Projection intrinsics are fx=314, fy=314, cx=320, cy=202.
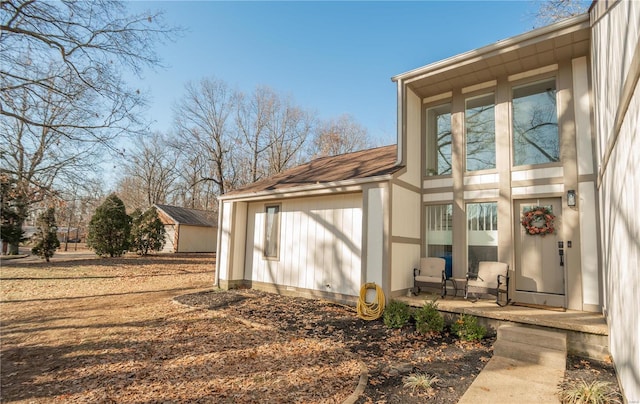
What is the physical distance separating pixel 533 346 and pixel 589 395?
1.26 m

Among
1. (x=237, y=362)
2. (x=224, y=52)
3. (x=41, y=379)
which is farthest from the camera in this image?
(x=224, y=52)

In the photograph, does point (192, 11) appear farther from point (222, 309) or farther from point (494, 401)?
point (494, 401)

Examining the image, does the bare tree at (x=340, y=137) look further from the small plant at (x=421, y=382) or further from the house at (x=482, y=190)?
the small plant at (x=421, y=382)

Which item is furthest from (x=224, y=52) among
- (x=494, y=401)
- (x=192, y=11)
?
(x=494, y=401)

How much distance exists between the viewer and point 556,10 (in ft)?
32.7

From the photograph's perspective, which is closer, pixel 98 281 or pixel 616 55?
pixel 616 55

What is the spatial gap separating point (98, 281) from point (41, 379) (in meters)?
7.74

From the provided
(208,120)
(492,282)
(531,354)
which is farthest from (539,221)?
(208,120)

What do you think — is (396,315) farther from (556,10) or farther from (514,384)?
(556,10)

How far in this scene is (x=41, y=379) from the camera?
12.4 ft

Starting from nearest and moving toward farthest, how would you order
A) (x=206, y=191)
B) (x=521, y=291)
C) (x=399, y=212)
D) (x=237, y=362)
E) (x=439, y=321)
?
(x=237, y=362), (x=439, y=321), (x=521, y=291), (x=399, y=212), (x=206, y=191)

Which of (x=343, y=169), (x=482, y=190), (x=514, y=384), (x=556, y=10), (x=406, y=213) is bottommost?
(x=514, y=384)

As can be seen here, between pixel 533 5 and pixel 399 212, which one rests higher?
pixel 533 5

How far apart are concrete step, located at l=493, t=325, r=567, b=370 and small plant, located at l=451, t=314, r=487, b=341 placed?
0.41m
